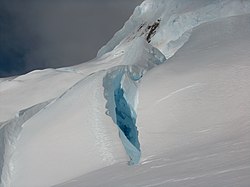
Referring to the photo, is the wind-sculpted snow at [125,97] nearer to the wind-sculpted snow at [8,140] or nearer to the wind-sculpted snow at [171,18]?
the wind-sculpted snow at [8,140]

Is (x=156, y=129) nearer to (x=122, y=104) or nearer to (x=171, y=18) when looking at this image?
(x=122, y=104)

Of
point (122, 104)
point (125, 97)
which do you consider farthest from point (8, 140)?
point (125, 97)

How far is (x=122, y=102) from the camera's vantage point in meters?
9.20

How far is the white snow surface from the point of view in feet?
16.3

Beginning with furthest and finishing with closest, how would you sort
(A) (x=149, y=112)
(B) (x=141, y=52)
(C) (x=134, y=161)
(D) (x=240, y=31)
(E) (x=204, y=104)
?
(B) (x=141, y=52) → (D) (x=240, y=31) → (A) (x=149, y=112) → (E) (x=204, y=104) → (C) (x=134, y=161)

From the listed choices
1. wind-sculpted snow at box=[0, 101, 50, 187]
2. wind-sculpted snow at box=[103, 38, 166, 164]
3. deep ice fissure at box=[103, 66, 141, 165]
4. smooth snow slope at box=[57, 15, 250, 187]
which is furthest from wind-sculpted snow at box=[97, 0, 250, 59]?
wind-sculpted snow at box=[0, 101, 50, 187]

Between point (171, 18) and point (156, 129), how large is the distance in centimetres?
1224

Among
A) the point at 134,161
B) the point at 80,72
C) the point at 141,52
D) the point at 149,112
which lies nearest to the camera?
the point at 134,161

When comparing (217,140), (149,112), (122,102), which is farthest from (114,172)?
(122,102)

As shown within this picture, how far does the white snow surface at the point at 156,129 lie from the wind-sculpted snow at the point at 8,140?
0.02 metres

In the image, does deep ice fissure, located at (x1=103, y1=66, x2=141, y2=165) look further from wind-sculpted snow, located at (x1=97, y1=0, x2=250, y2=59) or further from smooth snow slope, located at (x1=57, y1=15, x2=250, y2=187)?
wind-sculpted snow, located at (x1=97, y1=0, x2=250, y2=59)

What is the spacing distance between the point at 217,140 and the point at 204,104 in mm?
1338

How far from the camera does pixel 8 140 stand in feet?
30.7

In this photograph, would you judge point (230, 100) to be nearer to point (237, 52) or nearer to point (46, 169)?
point (237, 52)
